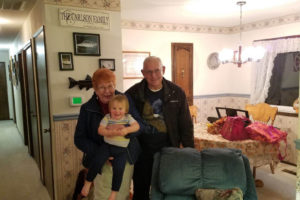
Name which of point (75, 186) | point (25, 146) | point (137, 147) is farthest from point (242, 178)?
point (25, 146)

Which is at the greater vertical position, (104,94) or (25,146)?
(104,94)

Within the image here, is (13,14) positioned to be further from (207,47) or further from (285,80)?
(285,80)

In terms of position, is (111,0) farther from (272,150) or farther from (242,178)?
(272,150)

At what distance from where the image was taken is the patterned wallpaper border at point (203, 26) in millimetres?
4051

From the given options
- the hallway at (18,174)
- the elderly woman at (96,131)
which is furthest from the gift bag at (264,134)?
the hallway at (18,174)

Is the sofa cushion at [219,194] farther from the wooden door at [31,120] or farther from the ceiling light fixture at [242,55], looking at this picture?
A: the wooden door at [31,120]

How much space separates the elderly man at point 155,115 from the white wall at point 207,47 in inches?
95.6

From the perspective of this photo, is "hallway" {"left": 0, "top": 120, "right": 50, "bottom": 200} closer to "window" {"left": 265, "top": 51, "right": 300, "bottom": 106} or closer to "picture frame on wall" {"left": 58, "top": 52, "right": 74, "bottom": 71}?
"picture frame on wall" {"left": 58, "top": 52, "right": 74, "bottom": 71}

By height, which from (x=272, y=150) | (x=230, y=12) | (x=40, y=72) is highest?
(x=230, y=12)

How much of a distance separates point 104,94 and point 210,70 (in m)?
3.76

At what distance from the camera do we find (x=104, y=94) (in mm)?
1627

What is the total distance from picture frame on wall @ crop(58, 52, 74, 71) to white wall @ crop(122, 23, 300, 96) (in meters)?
1.87

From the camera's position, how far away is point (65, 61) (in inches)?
92.3

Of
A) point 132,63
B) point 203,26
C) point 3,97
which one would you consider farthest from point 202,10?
point 3,97
